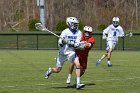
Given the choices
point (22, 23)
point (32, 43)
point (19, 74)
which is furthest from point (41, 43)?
point (19, 74)

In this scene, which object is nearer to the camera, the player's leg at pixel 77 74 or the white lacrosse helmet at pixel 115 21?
the player's leg at pixel 77 74

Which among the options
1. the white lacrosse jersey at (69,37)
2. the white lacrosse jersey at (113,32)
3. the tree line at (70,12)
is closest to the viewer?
the white lacrosse jersey at (69,37)

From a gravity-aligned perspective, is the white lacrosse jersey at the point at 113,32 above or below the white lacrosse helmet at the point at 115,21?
below

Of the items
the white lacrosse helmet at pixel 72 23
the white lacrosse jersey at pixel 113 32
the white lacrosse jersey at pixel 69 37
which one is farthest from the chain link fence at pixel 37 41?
the white lacrosse helmet at pixel 72 23

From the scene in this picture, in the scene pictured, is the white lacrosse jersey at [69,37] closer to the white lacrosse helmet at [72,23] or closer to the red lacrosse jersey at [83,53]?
the white lacrosse helmet at [72,23]

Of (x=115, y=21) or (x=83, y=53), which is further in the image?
(x=115, y=21)

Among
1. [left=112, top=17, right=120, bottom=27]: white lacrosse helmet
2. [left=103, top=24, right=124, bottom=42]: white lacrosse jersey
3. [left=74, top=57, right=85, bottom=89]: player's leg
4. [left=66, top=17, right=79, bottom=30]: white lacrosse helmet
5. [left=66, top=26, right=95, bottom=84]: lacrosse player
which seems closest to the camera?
[left=74, top=57, right=85, bottom=89]: player's leg

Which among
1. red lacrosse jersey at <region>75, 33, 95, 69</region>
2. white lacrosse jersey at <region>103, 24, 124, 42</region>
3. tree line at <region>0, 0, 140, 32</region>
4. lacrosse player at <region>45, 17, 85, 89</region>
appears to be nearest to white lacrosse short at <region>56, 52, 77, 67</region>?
lacrosse player at <region>45, 17, 85, 89</region>

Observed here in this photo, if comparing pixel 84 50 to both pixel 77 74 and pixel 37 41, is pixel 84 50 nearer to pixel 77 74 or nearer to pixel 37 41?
pixel 77 74

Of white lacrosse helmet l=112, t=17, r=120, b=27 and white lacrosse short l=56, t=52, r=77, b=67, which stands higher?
white lacrosse helmet l=112, t=17, r=120, b=27

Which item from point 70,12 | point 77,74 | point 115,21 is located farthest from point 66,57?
point 70,12

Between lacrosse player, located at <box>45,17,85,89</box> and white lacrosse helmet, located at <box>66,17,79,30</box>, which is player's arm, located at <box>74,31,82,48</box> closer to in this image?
lacrosse player, located at <box>45,17,85,89</box>

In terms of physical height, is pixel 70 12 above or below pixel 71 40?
below

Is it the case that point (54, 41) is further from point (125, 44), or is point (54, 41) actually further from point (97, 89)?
point (97, 89)
